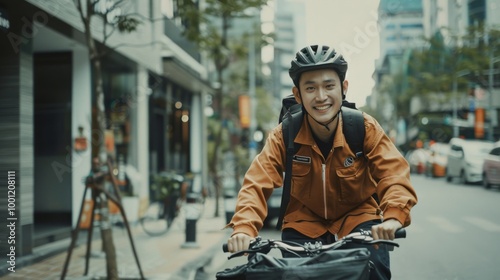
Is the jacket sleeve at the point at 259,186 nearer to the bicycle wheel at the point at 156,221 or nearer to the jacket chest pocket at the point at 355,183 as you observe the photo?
the jacket chest pocket at the point at 355,183

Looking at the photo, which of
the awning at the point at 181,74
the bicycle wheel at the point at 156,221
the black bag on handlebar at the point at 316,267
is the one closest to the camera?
the black bag on handlebar at the point at 316,267

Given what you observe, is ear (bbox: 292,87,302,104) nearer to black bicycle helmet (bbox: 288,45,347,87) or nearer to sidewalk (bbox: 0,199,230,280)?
black bicycle helmet (bbox: 288,45,347,87)

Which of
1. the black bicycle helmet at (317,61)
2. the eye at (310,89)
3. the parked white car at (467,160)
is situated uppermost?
the black bicycle helmet at (317,61)

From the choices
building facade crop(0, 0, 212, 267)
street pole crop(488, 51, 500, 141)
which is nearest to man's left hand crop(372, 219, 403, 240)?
building facade crop(0, 0, 212, 267)

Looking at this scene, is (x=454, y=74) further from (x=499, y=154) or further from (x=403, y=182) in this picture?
(x=403, y=182)

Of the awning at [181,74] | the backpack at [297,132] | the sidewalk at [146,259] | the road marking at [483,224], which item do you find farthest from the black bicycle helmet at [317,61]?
the awning at [181,74]

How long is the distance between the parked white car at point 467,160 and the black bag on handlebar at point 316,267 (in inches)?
582

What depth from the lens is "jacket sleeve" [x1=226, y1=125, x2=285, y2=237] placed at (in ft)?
9.21

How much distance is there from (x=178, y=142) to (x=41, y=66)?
33.4 feet

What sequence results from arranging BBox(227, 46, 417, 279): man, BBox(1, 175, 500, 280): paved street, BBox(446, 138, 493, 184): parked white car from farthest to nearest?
BBox(446, 138, 493, 184): parked white car
BBox(1, 175, 500, 280): paved street
BBox(227, 46, 417, 279): man

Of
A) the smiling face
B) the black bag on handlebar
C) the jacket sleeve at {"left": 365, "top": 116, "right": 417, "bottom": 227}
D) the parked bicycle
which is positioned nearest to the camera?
the black bag on handlebar

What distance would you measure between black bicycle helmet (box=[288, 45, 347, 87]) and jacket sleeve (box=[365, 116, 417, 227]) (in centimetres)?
38

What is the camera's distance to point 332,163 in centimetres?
321

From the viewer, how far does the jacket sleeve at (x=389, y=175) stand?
9.11 ft
